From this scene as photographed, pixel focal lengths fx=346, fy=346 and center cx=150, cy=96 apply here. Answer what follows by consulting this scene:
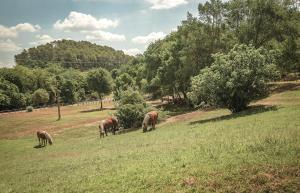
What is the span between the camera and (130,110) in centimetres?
4744

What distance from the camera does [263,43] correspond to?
56.9 metres

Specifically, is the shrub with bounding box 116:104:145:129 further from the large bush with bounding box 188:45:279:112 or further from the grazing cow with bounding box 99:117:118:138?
the large bush with bounding box 188:45:279:112

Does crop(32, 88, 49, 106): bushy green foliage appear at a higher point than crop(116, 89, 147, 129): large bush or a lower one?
higher

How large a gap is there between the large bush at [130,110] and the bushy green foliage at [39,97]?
90.9 m

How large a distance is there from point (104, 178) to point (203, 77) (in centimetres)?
2364

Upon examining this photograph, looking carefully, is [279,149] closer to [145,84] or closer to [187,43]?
[187,43]

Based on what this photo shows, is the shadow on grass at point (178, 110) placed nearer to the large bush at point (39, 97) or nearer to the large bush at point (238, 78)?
the large bush at point (238, 78)

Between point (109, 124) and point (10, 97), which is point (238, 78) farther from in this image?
point (10, 97)

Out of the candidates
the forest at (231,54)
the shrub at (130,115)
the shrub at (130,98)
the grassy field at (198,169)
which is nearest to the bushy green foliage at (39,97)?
the forest at (231,54)

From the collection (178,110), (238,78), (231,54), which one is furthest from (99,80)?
(238,78)

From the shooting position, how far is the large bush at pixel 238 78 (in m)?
35.5

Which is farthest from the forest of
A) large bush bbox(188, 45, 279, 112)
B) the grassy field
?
the grassy field

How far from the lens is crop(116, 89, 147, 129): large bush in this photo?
47.6 meters

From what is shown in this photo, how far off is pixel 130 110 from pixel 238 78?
17137 mm
